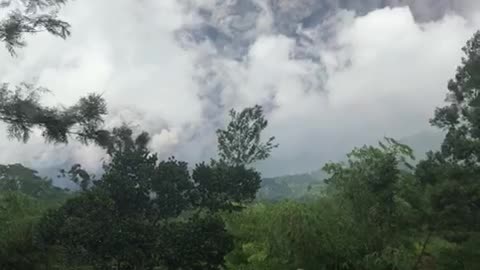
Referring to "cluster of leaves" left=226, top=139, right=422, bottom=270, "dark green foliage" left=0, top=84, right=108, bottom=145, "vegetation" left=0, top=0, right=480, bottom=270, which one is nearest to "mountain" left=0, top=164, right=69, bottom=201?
"vegetation" left=0, top=0, right=480, bottom=270

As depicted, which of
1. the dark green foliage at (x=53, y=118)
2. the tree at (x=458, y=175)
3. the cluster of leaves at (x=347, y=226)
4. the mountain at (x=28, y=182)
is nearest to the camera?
the dark green foliage at (x=53, y=118)

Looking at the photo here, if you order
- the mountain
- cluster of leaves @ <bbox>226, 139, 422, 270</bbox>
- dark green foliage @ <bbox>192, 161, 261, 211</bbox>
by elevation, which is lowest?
cluster of leaves @ <bbox>226, 139, 422, 270</bbox>

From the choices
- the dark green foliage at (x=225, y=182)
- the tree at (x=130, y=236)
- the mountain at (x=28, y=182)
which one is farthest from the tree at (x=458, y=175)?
the mountain at (x=28, y=182)

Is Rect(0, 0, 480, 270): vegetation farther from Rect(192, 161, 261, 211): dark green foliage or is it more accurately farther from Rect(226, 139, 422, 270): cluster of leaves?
Rect(192, 161, 261, 211): dark green foliage

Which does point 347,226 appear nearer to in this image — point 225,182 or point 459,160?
point 459,160

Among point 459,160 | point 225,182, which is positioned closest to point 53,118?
point 459,160

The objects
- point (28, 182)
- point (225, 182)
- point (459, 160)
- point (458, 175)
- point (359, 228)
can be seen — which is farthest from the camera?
point (28, 182)

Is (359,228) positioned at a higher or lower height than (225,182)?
lower

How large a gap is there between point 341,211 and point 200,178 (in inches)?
1315

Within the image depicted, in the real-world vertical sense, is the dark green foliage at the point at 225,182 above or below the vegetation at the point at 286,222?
above

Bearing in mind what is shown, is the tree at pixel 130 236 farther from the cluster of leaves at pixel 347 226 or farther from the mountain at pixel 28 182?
the mountain at pixel 28 182

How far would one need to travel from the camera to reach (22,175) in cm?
7050

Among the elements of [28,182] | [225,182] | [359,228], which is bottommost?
[359,228]

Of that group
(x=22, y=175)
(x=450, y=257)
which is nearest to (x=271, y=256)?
(x=450, y=257)
